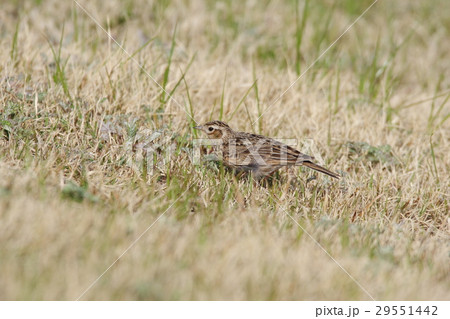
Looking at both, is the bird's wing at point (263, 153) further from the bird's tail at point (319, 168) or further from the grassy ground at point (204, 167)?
the grassy ground at point (204, 167)

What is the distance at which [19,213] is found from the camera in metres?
3.68

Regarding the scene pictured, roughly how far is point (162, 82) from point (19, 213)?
3.36 m

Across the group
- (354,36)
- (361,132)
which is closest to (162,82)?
(361,132)

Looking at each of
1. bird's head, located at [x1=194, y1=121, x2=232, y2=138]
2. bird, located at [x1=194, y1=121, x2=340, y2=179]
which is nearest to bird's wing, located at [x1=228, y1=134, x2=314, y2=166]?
bird, located at [x1=194, y1=121, x2=340, y2=179]

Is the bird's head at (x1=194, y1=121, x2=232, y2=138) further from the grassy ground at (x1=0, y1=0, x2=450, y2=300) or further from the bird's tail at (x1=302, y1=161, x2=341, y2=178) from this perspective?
the bird's tail at (x1=302, y1=161, x2=341, y2=178)

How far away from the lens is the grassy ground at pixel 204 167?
346cm

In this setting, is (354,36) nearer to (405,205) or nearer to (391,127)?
(391,127)

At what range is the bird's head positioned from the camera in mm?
5793

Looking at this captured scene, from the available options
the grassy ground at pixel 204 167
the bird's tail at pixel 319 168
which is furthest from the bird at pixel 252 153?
the grassy ground at pixel 204 167

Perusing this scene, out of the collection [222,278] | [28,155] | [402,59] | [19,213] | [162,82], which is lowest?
[222,278]

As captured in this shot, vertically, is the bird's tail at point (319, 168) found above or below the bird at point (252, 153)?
below

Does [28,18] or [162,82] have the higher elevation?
[28,18]

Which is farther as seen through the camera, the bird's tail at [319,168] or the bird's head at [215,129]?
the bird's head at [215,129]

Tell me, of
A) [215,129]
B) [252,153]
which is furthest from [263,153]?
[215,129]
